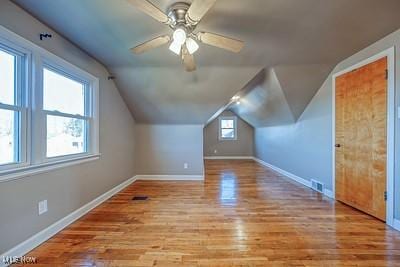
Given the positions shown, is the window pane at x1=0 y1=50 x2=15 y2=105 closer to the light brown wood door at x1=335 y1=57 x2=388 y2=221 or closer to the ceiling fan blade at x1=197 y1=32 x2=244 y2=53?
the ceiling fan blade at x1=197 y1=32 x2=244 y2=53

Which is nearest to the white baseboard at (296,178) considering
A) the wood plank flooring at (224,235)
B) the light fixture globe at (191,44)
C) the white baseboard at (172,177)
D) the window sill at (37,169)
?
the wood plank flooring at (224,235)

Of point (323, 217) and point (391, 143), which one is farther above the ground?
point (391, 143)

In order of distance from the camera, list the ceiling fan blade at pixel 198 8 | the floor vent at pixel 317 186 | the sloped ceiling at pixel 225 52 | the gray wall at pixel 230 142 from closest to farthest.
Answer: the ceiling fan blade at pixel 198 8 → the sloped ceiling at pixel 225 52 → the floor vent at pixel 317 186 → the gray wall at pixel 230 142

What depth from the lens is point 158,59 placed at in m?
3.45

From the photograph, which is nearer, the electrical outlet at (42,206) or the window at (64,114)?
the electrical outlet at (42,206)

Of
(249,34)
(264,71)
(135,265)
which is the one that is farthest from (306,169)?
(135,265)

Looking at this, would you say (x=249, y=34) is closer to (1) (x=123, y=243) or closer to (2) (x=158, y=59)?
(2) (x=158, y=59)

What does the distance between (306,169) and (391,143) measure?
7.36ft

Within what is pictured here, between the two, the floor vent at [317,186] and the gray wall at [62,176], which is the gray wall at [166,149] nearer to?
the gray wall at [62,176]

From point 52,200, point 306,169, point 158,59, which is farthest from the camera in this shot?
point 306,169

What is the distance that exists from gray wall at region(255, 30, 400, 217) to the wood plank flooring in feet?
2.31

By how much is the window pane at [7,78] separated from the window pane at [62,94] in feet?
1.22

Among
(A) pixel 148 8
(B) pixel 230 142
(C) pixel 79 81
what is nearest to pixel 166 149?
(C) pixel 79 81

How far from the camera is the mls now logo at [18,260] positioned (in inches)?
75.5
